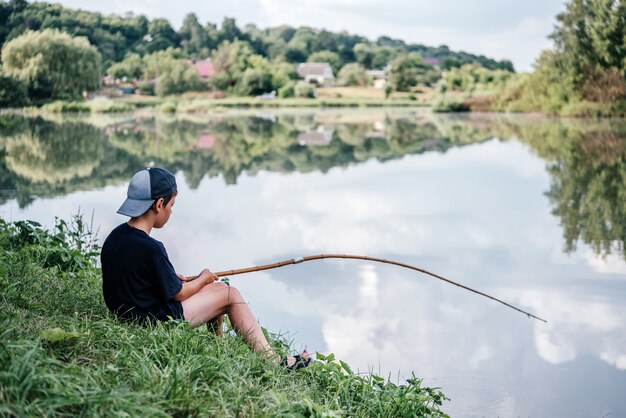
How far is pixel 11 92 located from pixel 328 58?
48.6 metres

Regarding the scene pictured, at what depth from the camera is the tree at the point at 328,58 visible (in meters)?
76.2

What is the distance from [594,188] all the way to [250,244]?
631 cm

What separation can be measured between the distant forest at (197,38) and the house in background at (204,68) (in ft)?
2.71

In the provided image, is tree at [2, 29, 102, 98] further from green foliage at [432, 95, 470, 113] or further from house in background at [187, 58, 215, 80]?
house in background at [187, 58, 215, 80]

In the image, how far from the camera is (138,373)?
280cm

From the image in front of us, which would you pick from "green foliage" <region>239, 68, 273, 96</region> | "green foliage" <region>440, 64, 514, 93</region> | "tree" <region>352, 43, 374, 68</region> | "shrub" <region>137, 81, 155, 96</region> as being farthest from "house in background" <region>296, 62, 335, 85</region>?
"shrub" <region>137, 81, 155, 96</region>

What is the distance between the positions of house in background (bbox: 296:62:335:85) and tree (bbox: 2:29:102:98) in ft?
105

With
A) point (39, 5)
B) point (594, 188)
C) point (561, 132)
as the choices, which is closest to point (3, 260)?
point (594, 188)

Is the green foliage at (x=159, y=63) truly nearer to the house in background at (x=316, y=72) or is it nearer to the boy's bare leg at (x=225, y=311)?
the house in background at (x=316, y=72)

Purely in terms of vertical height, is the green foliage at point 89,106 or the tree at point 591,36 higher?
the tree at point 591,36

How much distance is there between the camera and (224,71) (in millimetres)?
58500

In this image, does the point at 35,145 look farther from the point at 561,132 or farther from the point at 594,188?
the point at 561,132

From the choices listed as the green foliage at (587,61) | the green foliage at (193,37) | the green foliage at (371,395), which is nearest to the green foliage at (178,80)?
the green foliage at (193,37)

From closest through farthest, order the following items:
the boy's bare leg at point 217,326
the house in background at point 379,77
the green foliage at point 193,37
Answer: the boy's bare leg at point 217,326 → the green foliage at point 193,37 → the house in background at point 379,77
